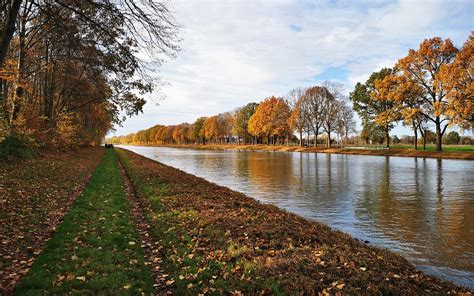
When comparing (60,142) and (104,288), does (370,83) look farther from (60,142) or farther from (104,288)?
(104,288)

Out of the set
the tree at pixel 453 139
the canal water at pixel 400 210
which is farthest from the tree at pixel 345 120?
the canal water at pixel 400 210

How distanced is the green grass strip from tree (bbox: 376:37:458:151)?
43.4 m

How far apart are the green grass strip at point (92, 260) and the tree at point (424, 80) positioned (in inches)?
1708

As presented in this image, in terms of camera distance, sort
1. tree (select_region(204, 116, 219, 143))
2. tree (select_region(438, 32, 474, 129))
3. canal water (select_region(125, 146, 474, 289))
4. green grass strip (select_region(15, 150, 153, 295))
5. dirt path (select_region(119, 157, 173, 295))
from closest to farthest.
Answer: green grass strip (select_region(15, 150, 153, 295)), dirt path (select_region(119, 157, 173, 295)), canal water (select_region(125, 146, 474, 289)), tree (select_region(438, 32, 474, 129)), tree (select_region(204, 116, 219, 143))

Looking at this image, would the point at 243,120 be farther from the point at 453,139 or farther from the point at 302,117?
the point at 453,139

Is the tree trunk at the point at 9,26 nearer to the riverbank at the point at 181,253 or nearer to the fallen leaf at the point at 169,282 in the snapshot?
the riverbank at the point at 181,253

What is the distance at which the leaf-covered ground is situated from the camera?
6267mm

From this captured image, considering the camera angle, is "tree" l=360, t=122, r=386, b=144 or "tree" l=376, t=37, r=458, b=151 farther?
"tree" l=360, t=122, r=386, b=144

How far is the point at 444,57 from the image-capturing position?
42.9m

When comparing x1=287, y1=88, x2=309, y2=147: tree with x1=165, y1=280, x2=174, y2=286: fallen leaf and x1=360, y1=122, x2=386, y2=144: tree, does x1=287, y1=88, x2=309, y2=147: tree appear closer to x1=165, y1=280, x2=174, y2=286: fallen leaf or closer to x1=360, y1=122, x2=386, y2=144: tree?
x1=360, y1=122, x2=386, y2=144: tree


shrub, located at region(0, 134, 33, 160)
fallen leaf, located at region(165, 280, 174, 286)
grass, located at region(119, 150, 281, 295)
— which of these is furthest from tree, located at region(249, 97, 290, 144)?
fallen leaf, located at region(165, 280, 174, 286)

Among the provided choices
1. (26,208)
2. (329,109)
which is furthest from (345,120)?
(26,208)

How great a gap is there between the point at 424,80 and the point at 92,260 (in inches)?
1904

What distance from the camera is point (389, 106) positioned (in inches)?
2425
